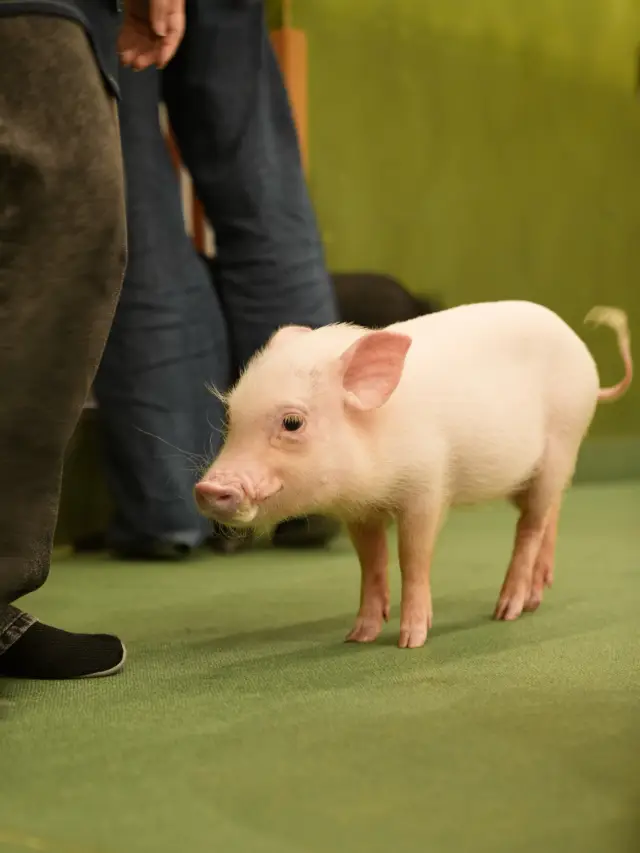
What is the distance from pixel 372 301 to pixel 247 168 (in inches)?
24.3

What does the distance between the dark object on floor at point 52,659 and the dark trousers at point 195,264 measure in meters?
0.96

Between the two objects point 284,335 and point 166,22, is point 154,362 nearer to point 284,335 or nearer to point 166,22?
point 284,335

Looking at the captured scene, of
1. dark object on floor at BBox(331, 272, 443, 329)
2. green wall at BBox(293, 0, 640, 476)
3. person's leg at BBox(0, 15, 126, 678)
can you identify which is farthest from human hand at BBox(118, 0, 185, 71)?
green wall at BBox(293, 0, 640, 476)

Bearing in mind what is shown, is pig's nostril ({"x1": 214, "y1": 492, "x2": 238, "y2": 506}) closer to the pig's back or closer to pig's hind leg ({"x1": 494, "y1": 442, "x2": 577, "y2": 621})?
the pig's back

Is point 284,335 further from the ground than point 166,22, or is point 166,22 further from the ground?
point 166,22

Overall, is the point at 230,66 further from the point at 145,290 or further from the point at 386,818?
the point at 386,818

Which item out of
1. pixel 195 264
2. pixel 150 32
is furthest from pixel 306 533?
pixel 150 32

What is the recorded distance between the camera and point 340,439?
4.66ft

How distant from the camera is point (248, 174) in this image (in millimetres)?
2363

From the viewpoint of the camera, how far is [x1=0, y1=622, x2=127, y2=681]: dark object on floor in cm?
139

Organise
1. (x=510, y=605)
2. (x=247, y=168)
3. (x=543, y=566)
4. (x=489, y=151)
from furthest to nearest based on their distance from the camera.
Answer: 1. (x=489, y=151)
2. (x=247, y=168)
3. (x=543, y=566)
4. (x=510, y=605)

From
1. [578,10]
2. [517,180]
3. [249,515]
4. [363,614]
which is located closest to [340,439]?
[249,515]

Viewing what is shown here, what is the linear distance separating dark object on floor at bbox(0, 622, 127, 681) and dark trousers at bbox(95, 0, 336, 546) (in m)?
0.96

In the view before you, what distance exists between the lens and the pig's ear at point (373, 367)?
1.43 m
